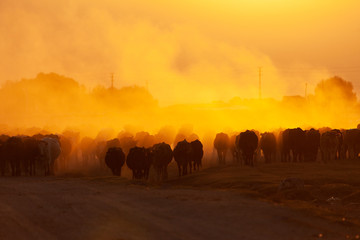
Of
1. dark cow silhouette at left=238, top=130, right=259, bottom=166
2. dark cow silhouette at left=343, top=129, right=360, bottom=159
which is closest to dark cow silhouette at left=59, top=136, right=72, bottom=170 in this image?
dark cow silhouette at left=238, top=130, right=259, bottom=166

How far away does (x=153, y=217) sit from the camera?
59.6 ft

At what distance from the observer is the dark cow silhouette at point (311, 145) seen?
50.4 m

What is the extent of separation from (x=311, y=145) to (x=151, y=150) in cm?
1613

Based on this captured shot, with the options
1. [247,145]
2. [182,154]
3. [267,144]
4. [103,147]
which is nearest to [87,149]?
[103,147]

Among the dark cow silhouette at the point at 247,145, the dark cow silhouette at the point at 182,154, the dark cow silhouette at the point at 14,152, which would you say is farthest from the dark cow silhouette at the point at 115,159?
the dark cow silhouette at the point at 247,145

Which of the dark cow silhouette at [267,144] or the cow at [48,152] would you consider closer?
the cow at [48,152]

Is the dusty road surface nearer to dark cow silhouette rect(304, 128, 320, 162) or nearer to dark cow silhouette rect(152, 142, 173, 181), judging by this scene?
dark cow silhouette rect(152, 142, 173, 181)

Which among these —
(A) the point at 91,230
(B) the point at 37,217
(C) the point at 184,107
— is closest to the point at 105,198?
(B) the point at 37,217

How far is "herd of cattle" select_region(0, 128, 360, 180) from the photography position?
126ft

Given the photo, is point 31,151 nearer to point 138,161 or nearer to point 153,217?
point 138,161

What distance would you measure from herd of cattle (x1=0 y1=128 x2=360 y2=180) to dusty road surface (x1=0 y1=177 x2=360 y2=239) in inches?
551

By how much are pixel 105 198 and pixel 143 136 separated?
34.8 metres

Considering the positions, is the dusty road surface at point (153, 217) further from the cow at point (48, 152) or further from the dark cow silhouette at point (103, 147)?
the dark cow silhouette at point (103, 147)

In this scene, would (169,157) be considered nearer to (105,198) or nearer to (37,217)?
(105,198)
